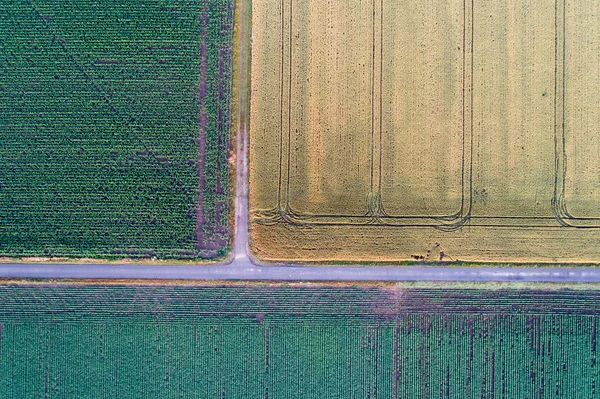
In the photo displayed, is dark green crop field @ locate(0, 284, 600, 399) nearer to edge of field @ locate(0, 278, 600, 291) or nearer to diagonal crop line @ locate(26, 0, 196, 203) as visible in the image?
edge of field @ locate(0, 278, 600, 291)

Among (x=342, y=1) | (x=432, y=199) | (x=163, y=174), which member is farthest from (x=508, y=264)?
(x=163, y=174)

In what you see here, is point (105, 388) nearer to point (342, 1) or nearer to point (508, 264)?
point (508, 264)

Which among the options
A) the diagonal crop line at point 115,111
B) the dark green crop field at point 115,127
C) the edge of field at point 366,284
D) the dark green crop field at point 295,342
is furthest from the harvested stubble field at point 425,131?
the diagonal crop line at point 115,111

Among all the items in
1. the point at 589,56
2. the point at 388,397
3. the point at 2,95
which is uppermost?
the point at 589,56

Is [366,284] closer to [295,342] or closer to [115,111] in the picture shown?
[295,342]

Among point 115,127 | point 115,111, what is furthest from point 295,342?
point 115,111

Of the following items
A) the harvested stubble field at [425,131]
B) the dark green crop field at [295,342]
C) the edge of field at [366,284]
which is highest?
the harvested stubble field at [425,131]

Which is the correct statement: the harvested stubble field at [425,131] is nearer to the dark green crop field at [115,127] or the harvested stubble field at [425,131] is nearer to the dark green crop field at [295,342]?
the dark green crop field at [115,127]
